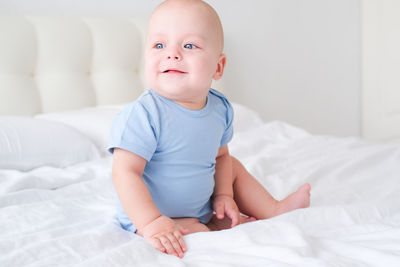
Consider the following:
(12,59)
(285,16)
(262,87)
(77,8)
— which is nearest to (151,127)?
(12,59)

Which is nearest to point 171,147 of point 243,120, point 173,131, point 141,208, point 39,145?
point 173,131

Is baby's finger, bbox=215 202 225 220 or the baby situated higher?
the baby

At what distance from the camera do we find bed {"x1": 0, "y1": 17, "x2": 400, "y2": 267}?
0.73 metres

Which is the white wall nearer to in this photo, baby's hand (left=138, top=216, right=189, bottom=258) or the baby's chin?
the baby's chin

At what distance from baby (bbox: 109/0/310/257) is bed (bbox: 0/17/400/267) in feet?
0.35

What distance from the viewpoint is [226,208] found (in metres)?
0.98

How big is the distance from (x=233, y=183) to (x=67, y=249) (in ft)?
1.55

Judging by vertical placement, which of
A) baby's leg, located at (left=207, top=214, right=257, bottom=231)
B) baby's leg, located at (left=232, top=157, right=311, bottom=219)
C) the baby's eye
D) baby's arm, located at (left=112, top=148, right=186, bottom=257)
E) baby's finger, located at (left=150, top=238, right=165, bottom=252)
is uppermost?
the baby's eye

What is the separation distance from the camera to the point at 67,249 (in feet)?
2.50

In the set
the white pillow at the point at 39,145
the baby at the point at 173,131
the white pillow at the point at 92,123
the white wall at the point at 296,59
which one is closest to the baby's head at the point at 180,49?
the baby at the point at 173,131

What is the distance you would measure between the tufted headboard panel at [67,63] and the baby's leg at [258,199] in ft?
3.70

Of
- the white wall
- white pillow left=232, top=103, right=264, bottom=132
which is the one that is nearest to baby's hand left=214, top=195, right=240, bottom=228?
white pillow left=232, top=103, right=264, bottom=132

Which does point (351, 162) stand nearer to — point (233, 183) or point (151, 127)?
point (233, 183)

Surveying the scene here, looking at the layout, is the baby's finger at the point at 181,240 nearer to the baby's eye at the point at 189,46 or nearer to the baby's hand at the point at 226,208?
the baby's hand at the point at 226,208
